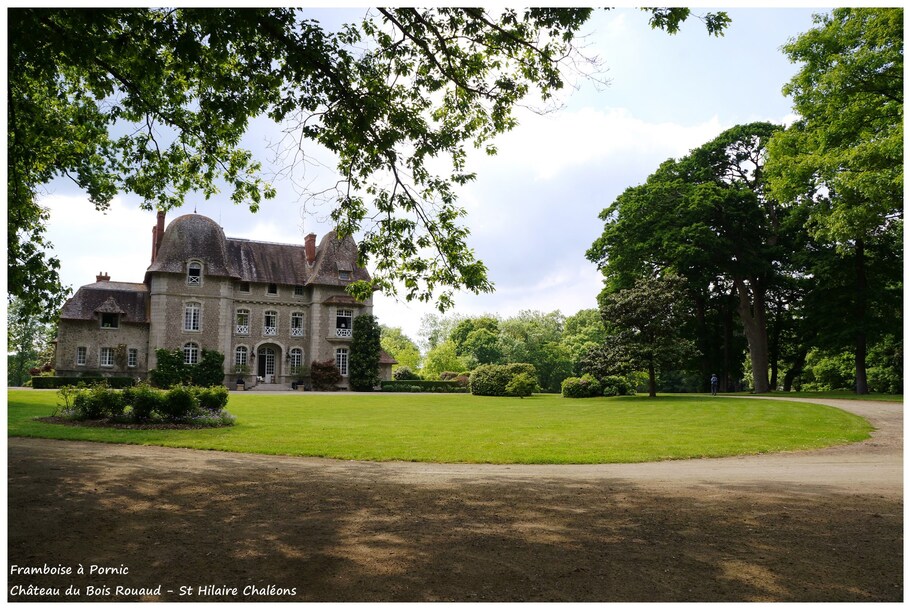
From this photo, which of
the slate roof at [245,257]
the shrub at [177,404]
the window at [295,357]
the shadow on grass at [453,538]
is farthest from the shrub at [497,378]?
the shadow on grass at [453,538]

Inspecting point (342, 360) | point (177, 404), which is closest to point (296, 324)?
point (342, 360)

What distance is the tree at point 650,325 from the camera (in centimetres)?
3075

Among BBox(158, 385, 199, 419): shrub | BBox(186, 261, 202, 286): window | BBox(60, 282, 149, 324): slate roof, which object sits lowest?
BBox(158, 385, 199, 419): shrub

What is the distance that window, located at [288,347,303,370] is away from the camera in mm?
46844

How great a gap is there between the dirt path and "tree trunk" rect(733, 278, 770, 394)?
97.9ft

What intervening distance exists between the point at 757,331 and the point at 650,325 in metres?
11.0

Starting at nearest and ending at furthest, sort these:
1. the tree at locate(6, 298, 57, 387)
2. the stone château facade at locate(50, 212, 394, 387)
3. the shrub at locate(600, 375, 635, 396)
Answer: the shrub at locate(600, 375, 635, 396) < the stone château facade at locate(50, 212, 394, 387) < the tree at locate(6, 298, 57, 387)

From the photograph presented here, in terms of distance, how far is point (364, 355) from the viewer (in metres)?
45.8

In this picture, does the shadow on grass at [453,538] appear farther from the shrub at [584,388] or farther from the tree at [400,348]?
the tree at [400,348]

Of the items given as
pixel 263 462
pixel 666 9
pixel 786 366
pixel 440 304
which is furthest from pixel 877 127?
pixel 786 366

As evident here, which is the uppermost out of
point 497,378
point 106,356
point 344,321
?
point 344,321

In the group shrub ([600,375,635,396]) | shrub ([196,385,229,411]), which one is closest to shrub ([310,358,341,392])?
shrub ([600,375,635,396])

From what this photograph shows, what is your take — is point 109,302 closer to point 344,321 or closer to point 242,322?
point 242,322

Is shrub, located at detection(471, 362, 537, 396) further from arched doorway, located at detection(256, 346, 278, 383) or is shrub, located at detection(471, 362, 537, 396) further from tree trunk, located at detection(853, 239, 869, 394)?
tree trunk, located at detection(853, 239, 869, 394)
